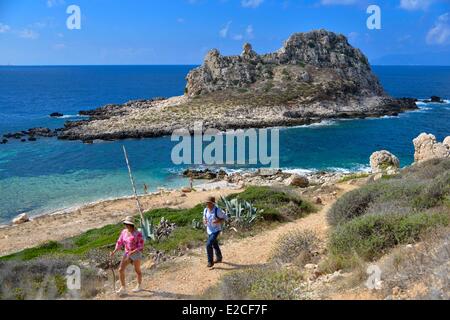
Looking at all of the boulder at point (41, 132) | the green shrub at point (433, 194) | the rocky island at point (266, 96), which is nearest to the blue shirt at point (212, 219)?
the green shrub at point (433, 194)

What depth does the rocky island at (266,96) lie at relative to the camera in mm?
60719

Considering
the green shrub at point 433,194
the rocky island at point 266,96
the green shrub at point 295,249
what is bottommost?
the green shrub at point 295,249

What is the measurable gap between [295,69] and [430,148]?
54205mm

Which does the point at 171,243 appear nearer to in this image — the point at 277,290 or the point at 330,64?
the point at 277,290

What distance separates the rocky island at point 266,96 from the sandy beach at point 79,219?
2906 centimetres

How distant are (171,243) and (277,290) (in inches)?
248

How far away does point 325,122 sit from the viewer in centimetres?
6412

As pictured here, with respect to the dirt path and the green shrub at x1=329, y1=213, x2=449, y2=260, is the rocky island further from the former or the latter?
the green shrub at x1=329, y1=213, x2=449, y2=260

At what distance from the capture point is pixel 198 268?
439 inches

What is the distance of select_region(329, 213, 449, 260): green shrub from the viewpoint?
937cm

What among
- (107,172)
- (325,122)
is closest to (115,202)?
(107,172)

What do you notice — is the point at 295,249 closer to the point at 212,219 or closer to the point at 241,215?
the point at 212,219

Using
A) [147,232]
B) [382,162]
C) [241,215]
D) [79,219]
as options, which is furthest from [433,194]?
[382,162]

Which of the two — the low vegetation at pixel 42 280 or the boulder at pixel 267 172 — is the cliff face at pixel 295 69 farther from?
the low vegetation at pixel 42 280
